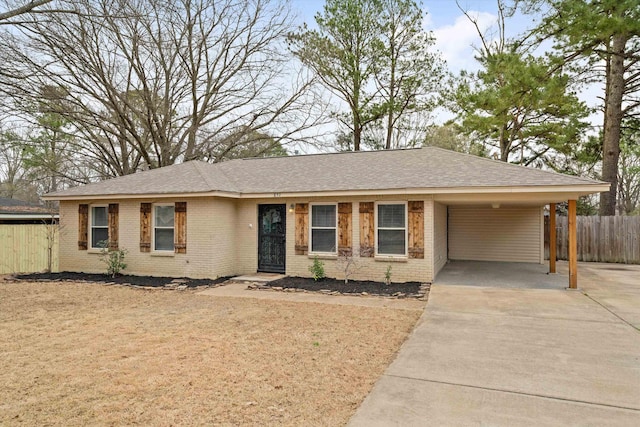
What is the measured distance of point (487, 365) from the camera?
417 cm

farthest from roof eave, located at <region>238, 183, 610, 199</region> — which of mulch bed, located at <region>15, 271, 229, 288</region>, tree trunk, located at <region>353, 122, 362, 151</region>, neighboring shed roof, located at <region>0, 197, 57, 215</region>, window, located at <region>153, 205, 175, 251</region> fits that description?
tree trunk, located at <region>353, 122, 362, 151</region>

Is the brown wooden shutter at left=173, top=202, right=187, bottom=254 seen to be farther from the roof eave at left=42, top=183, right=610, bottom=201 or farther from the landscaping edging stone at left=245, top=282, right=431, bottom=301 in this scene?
the landscaping edging stone at left=245, top=282, right=431, bottom=301

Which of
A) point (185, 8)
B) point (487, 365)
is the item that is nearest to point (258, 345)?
point (487, 365)

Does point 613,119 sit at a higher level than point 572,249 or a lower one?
higher

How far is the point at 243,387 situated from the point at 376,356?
1.65 meters

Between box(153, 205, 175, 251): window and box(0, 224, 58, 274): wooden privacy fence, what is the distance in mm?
3866

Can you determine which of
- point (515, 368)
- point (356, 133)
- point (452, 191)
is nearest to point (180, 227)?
point (452, 191)

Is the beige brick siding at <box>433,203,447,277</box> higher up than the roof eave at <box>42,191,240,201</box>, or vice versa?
the roof eave at <box>42,191,240,201</box>

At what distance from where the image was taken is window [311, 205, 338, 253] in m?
10.2

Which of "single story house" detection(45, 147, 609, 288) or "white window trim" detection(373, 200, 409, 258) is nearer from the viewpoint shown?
"single story house" detection(45, 147, 609, 288)

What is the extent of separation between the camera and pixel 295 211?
411 inches

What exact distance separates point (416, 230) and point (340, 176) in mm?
2745

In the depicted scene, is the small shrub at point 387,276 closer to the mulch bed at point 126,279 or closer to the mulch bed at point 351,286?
the mulch bed at point 351,286

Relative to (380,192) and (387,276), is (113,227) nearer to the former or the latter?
(380,192)
